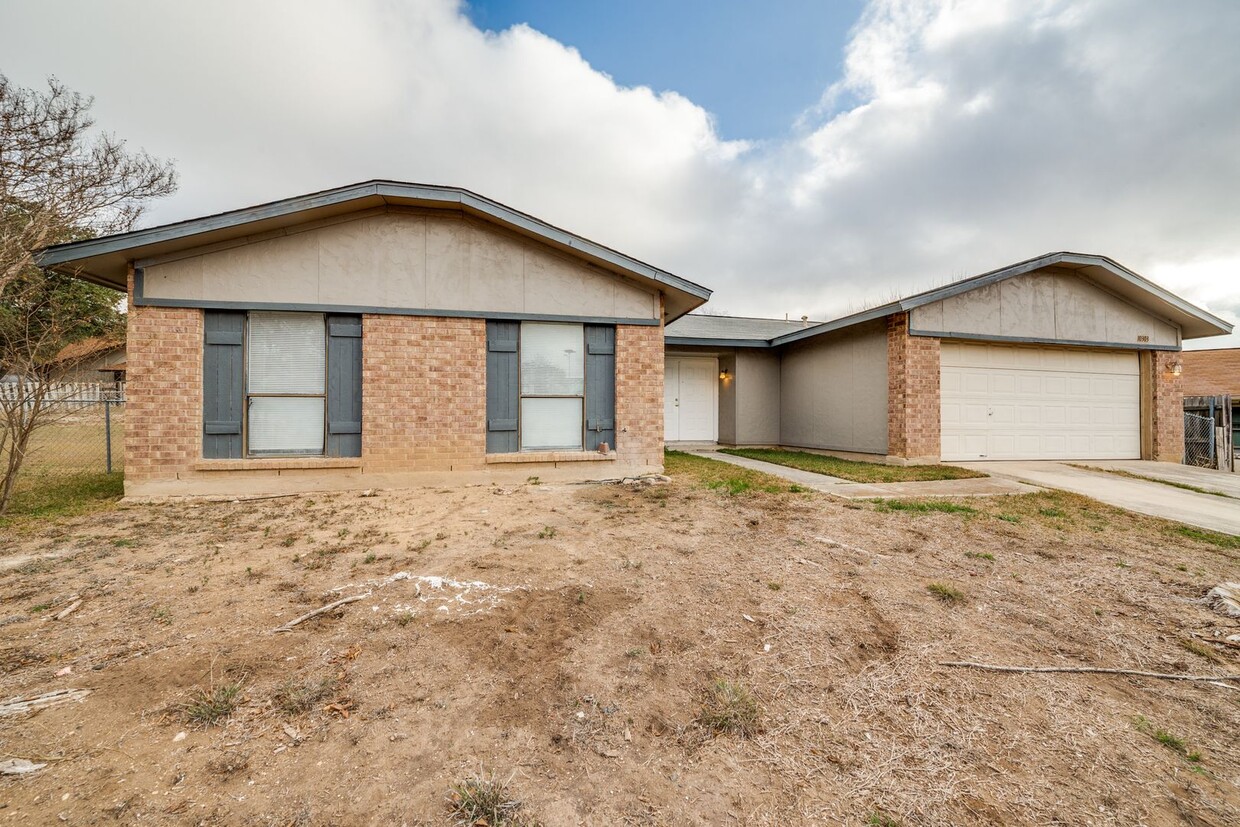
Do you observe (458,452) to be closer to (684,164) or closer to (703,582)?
(703,582)

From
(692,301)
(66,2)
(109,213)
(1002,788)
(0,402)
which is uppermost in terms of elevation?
(66,2)

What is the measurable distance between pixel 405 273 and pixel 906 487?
8054 millimetres

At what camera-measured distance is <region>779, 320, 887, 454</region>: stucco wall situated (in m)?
9.98

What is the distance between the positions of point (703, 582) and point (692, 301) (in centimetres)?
566

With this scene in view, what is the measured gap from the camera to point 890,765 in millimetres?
1810

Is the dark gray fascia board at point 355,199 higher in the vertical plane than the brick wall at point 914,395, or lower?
higher

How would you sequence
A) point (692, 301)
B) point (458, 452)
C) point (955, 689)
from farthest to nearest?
point (692, 301)
point (458, 452)
point (955, 689)

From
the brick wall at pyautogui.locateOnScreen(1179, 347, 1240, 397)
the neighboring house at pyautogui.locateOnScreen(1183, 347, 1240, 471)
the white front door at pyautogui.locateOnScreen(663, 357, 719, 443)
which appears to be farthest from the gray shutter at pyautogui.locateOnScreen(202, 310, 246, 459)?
the brick wall at pyautogui.locateOnScreen(1179, 347, 1240, 397)

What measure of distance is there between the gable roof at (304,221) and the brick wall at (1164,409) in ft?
36.3

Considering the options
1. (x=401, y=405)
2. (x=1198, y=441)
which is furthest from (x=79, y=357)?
(x=1198, y=441)

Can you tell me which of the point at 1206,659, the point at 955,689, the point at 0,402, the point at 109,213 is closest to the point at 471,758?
the point at 955,689

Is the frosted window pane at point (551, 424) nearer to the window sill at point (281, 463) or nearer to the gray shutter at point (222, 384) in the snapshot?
the window sill at point (281, 463)

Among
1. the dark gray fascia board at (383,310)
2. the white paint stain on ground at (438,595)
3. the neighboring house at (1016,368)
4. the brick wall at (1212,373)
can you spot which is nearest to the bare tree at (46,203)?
the dark gray fascia board at (383,310)

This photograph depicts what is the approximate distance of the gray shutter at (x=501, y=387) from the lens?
721 centimetres
